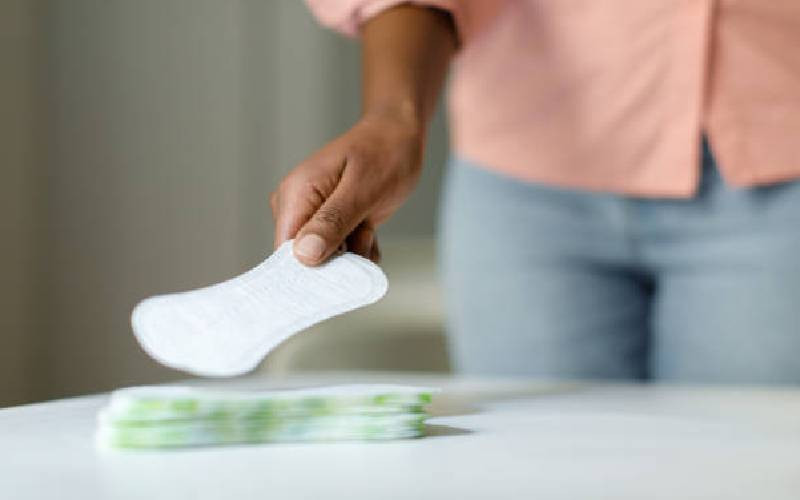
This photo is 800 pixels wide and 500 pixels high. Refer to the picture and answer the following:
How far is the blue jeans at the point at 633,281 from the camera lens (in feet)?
3.17

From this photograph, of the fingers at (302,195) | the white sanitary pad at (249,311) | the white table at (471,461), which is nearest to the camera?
the white table at (471,461)

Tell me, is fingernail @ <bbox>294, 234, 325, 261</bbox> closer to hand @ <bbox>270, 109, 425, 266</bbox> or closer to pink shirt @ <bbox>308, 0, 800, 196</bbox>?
hand @ <bbox>270, 109, 425, 266</bbox>

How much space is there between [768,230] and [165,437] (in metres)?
0.61

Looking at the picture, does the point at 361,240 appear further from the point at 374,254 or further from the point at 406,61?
the point at 406,61

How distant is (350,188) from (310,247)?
9 centimetres

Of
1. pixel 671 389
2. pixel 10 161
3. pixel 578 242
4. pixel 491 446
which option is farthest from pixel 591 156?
pixel 10 161

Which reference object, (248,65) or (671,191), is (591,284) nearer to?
(671,191)

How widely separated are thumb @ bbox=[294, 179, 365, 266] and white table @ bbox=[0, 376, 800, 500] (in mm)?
129

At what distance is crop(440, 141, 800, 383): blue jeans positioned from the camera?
965 mm

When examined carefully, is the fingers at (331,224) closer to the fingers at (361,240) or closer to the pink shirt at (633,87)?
the fingers at (361,240)

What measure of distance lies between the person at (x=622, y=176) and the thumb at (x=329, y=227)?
17 cm

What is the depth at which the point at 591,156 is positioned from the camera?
Answer: 1011 millimetres

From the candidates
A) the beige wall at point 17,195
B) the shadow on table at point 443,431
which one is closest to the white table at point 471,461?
the shadow on table at point 443,431

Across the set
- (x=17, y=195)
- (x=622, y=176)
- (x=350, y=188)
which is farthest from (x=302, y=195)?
(x=17, y=195)
